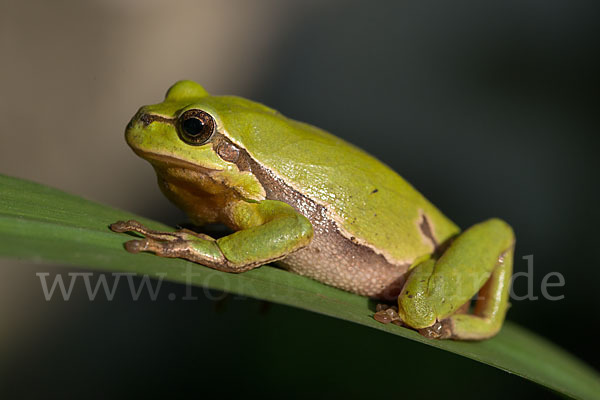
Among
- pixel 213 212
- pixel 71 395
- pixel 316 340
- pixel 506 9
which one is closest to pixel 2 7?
pixel 71 395

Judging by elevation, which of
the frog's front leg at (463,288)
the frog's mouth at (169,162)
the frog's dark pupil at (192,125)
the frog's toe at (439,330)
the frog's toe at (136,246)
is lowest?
the frog's toe at (439,330)

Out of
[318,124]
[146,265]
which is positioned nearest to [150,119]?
[146,265]

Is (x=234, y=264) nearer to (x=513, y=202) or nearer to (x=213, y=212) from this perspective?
(x=213, y=212)

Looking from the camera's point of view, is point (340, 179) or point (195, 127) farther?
point (340, 179)

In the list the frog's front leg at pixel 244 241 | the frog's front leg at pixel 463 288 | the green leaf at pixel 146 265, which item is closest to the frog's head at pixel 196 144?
the frog's front leg at pixel 244 241

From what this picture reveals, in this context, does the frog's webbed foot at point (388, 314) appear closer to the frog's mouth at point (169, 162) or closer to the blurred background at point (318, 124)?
the blurred background at point (318, 124)

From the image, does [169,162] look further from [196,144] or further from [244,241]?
[244,241]
